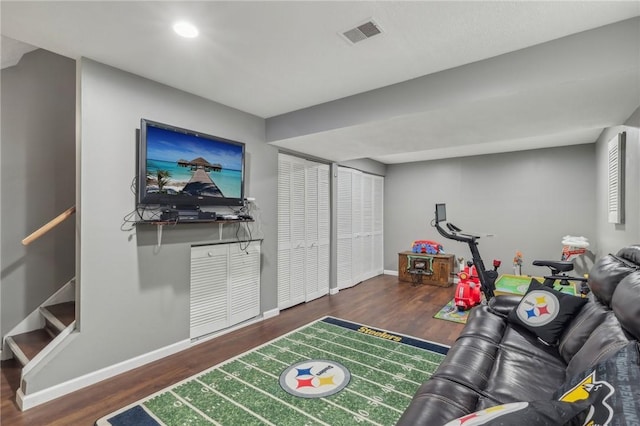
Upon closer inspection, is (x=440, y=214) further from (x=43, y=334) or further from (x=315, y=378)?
(x=43, y=334)

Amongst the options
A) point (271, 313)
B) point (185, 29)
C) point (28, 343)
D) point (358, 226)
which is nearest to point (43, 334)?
point (28, 343)

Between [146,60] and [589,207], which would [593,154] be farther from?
[146,60]

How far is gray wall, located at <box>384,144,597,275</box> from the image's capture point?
16.1 ft

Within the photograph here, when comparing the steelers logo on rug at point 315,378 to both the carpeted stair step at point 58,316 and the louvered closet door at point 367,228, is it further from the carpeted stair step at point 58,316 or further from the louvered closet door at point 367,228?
the louvered closet door at point 367,228

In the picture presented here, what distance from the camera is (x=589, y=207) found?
4797mm

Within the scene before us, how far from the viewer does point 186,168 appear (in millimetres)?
2916

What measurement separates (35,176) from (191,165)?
1.62m

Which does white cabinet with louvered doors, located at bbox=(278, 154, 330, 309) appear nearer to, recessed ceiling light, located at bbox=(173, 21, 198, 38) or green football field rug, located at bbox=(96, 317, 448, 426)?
green football field rug, located at bbox=(96, 317, 448, 426)

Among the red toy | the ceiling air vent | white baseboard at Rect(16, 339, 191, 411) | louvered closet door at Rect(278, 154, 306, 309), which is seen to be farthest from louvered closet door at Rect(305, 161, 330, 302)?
the ceiling air vent

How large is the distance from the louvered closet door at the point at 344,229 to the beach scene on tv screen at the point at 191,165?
2.39 m

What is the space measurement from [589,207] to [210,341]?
579 centimetres

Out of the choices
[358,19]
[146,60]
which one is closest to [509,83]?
[358,19]

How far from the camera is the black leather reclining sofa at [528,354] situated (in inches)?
52.7

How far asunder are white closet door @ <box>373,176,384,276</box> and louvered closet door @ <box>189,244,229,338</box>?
12.6ft
